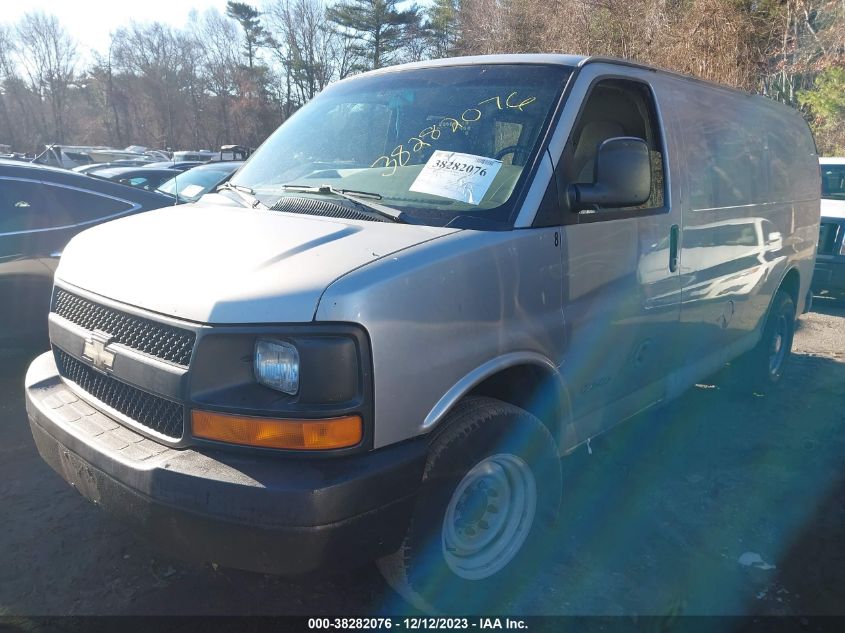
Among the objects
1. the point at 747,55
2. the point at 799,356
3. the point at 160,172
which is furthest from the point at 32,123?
the point at 799,356

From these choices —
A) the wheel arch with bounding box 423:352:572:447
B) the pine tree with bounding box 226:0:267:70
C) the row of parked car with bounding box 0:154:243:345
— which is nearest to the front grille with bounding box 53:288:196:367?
the wheel arch with bounding box 423:352:572:447

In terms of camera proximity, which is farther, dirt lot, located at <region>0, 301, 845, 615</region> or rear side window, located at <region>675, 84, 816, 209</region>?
rear side window, located at <region>675, 84, 816, 209</region>

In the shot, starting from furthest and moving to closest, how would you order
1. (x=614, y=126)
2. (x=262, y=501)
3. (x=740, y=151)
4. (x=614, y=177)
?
(x=740, y=151)
(x=614, y=126)
(x=614, y=177)
(x=262, y=501)

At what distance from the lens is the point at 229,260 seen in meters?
2.31

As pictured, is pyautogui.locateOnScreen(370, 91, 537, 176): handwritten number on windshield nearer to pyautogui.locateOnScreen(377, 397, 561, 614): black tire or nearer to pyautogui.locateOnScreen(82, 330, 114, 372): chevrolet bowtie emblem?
pyautogui.locateOnScreen(377, 397, 561, 614): black tire

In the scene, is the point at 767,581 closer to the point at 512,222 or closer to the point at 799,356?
the point at 512,222

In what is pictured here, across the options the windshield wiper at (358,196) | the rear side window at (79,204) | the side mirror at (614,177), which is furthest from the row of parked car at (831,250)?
the rear side window at (79,204)

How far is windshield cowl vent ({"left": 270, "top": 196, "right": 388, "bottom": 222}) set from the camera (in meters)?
2.73

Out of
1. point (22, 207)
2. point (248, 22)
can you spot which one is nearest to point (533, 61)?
point (22, 207)

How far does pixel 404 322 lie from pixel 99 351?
1189mm

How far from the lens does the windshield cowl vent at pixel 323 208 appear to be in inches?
107

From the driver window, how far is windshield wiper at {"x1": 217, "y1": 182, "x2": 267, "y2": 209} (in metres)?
1.42

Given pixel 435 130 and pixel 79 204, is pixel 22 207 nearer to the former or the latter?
pixel 79 204

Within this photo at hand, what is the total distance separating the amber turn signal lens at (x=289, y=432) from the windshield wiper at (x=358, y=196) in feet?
3.08
